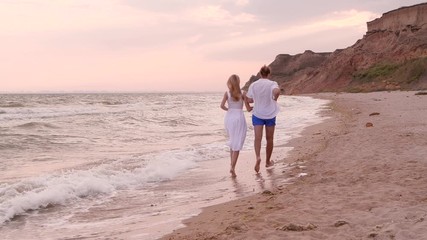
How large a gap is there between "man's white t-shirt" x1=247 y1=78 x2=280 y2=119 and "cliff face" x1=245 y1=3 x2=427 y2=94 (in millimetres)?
47442

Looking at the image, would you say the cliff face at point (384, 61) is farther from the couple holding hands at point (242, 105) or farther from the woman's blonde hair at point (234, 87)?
Result: the woman's blonde hair at point (234, 87)

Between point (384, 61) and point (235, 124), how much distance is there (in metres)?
70.3

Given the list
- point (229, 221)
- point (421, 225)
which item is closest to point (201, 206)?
point (229, 221)

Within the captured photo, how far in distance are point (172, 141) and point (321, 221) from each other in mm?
10232

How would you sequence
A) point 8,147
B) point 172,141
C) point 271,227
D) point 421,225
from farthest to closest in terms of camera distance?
point 172,141 → point 8,147 → point 271,227 → point 421,225

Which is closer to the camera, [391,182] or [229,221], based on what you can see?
[229,221]

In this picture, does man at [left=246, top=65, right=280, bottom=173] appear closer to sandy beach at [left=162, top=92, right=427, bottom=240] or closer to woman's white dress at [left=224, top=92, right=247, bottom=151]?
woman's white dress at [left=224, top=92, right=247, bottom=151]

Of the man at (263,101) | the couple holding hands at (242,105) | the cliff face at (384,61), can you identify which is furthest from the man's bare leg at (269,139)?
the cliff face at (384,61)

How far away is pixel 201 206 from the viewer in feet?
18.7

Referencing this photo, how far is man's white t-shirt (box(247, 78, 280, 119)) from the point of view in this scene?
7.96 m

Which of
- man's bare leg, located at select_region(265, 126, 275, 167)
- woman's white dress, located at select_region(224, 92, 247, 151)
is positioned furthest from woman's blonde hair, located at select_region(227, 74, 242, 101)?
man's bare leg, located at select_region(265, 126, 275, 167)

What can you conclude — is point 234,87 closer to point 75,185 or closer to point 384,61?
point 75,185

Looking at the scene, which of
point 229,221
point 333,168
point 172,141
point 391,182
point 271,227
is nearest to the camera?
point 271,227

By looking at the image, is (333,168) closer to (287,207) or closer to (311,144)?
(287,207)
